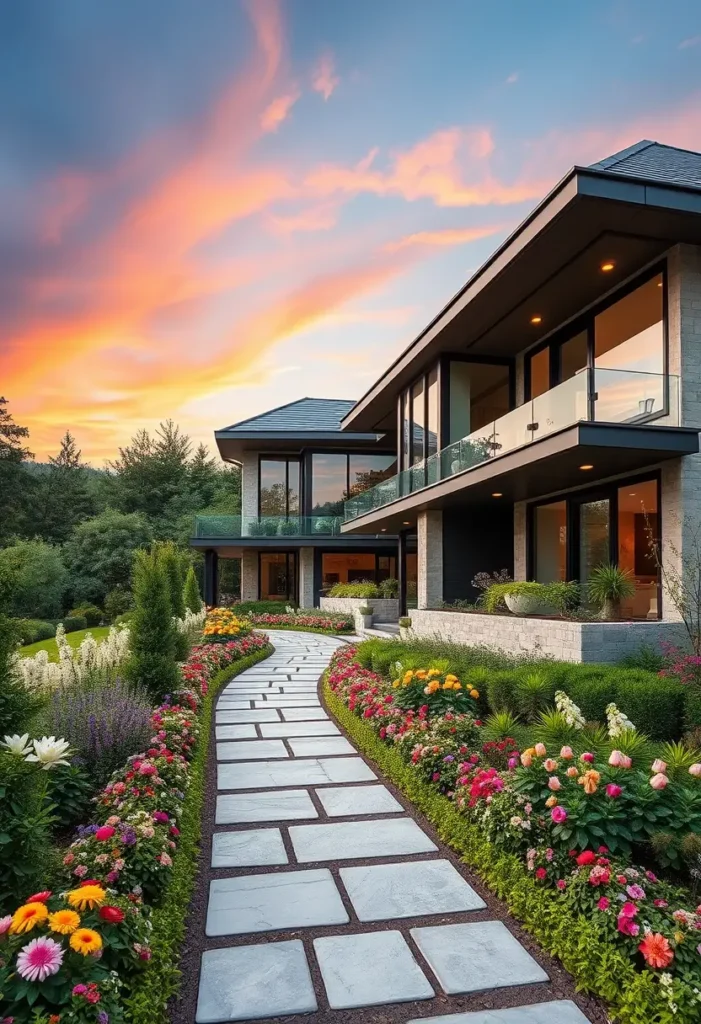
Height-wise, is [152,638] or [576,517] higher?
[576,517]

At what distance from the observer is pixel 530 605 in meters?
9.73

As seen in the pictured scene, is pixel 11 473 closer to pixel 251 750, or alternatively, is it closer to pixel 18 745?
pixel 251 750

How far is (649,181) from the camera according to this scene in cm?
771

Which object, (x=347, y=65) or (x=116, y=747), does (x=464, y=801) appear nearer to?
(x=116, y=747)

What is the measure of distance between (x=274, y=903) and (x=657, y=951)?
1.93 meters

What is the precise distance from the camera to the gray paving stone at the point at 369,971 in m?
2.68

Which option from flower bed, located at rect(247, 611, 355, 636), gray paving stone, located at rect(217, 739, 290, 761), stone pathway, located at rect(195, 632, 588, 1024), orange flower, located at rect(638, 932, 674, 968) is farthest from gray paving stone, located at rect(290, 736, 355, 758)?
flower bed, located at rect(247, 611, 355, 636)

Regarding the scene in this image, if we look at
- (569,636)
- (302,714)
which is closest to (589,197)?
(569,636)

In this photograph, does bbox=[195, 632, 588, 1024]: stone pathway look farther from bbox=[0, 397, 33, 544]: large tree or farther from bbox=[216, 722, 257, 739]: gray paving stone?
bbox=[0, 397, 33, 544]: large tree

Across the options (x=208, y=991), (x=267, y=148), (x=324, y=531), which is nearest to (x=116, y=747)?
(x=208, y=991)

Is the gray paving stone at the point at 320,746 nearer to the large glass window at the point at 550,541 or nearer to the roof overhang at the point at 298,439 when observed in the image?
the large glass window at the point at 550,541

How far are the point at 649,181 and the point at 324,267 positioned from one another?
22.5 feet

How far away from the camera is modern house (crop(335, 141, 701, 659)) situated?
8.23 m

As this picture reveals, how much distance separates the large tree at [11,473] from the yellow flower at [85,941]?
38176 millimetres
